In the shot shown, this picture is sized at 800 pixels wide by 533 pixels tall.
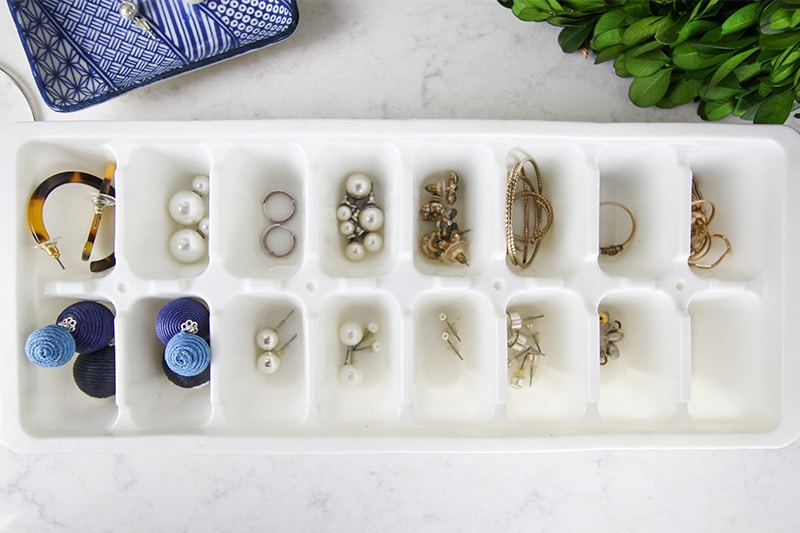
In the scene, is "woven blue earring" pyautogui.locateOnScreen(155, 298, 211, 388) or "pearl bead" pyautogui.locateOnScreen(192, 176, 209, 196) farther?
"pearl bead" pyautogui.locateOnScreen(192, 176, 209, 196)

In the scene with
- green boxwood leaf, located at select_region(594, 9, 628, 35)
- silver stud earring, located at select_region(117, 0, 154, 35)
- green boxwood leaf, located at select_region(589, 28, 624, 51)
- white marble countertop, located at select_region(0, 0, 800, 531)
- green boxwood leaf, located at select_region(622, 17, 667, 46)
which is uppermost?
silver stud earring, located at select_region(117, 0, 154, 35)

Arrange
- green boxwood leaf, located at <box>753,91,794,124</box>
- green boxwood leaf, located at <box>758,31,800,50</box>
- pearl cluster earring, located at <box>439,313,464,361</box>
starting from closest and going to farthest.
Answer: green boxwood leaf, located at <box>758,31,800,50</box>, green boxwood leaf, located at <box>753,91,794,124</box>, pearl cluster earring, located at <box>439,313,464,361</box>

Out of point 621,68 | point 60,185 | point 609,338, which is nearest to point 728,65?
point 621,68

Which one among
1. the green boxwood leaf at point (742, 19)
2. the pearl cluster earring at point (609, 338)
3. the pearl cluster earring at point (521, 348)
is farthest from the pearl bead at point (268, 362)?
the green boxwood leaf at point (742, 19)

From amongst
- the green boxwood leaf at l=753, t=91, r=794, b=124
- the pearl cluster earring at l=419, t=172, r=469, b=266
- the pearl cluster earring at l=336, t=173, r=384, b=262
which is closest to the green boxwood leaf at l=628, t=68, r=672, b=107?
the green boxwood leaf at l=753, t=91, r=794, b=124

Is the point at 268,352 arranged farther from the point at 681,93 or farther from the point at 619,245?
the point at 681,93

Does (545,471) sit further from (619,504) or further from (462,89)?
(462,89)

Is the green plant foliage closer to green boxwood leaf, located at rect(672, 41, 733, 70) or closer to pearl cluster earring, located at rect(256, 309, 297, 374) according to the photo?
green boxwood leaf, located at rect(672, 41, 733, 70)

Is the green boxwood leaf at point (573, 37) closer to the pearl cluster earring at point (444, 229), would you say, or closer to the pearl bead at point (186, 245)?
the pearl cluster earring at point (444, 229)

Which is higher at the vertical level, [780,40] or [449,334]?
[780,40]
